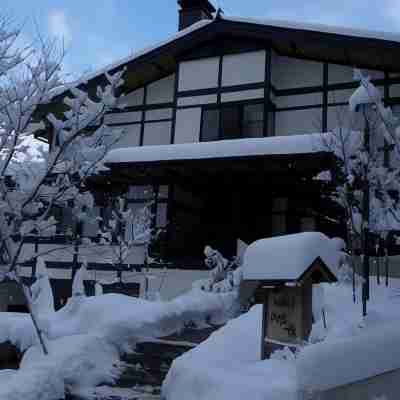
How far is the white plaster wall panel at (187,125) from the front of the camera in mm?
17312

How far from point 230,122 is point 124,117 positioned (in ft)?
14.0

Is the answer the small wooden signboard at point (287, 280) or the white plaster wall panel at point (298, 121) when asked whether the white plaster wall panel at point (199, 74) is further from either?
the small wooden signboard at point (287, 280)

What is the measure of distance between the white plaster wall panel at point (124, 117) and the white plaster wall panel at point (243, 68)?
3.51m

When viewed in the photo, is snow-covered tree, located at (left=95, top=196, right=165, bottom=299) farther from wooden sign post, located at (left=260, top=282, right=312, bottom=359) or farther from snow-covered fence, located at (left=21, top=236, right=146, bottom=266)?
wooden sign post, located at (left=260, top=282, right=312, bottom=359)

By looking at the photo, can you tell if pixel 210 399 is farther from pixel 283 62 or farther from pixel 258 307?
pixel 283 62

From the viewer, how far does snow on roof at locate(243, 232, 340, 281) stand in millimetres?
6195

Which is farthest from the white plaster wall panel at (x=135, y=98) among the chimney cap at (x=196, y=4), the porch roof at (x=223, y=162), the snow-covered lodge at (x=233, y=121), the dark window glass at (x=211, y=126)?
the chimney cap at (x=196, y=4)

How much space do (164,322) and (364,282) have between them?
3698 mm

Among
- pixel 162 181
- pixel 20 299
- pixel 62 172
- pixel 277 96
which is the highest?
pixel 277 96

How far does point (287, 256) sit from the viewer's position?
6.28m

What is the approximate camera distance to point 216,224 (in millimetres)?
17406

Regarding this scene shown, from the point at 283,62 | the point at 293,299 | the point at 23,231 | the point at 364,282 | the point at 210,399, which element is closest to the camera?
the point at 210,399

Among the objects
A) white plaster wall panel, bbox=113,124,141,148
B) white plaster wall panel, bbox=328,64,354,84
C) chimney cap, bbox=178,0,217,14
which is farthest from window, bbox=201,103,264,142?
chimney cap, bbox=178,0,217,14

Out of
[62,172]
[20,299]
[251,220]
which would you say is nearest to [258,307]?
[62,172]
